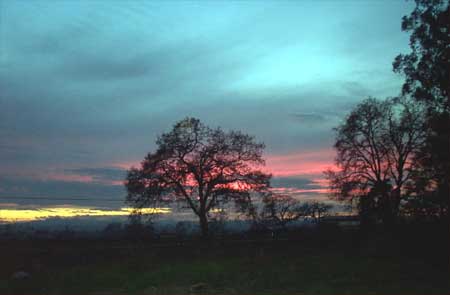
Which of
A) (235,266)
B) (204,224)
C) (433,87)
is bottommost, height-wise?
(235,266)

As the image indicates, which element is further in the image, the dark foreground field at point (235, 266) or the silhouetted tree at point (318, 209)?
the silhouetted tree at point (318, 209)

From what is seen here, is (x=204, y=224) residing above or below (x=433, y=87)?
below

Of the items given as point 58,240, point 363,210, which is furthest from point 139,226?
point 363,210

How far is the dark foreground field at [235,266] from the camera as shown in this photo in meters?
17.0

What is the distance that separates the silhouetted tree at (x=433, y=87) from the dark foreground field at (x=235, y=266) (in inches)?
148

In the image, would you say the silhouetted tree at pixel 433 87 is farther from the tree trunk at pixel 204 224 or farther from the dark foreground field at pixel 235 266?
the tree trunk at pixel 204 224

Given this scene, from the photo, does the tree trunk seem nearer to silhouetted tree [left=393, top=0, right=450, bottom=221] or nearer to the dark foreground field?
the dark foreground field

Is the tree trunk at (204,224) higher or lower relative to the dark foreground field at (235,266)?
higher

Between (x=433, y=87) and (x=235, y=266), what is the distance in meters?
14.4

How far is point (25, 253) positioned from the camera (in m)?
23.4

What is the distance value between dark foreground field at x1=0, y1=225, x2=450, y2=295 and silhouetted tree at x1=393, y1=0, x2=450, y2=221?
12.4 feet

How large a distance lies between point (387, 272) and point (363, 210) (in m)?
18.2

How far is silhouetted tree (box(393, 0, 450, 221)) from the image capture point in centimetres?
2289

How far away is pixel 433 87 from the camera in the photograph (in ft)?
80.7
